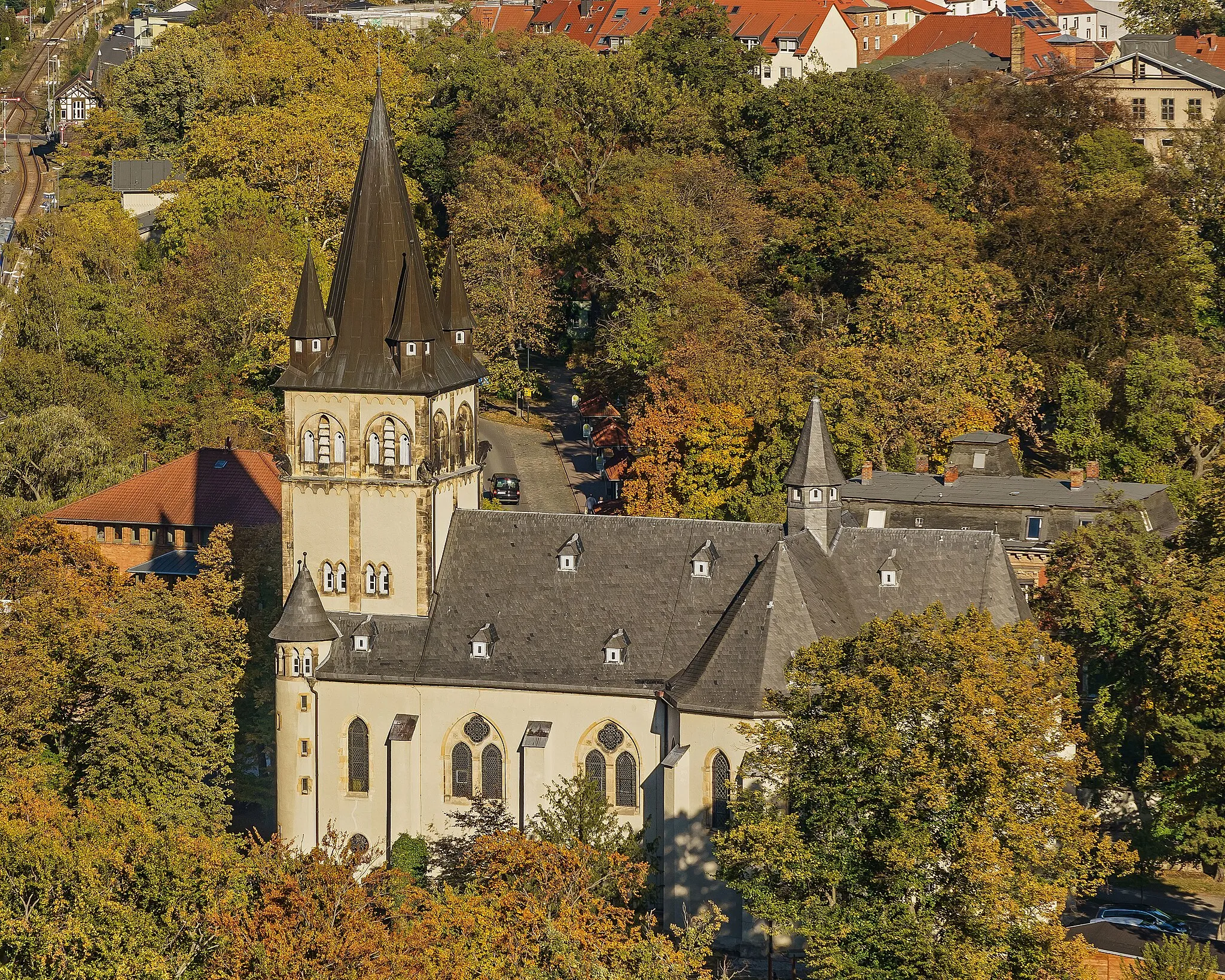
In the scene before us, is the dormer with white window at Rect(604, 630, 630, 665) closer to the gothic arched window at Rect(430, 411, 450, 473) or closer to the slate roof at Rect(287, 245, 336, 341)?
the gothic arched window at Rect(430, 411, 450, 473)

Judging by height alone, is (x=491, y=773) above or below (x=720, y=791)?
above

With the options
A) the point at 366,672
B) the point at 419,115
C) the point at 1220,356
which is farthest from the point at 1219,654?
the point at 419,115

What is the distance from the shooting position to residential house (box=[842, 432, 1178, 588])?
9931 cm

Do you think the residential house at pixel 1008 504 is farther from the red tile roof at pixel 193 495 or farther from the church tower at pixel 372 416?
the red tile roof at pixel 193 495

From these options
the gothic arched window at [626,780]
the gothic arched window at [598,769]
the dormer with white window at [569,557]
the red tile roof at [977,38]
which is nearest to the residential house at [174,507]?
the dormer with white window at [569,557]

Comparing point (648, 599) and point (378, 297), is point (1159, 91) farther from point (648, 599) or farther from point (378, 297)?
point (648, 599)

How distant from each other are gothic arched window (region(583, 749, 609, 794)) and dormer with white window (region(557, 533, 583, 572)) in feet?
20.3

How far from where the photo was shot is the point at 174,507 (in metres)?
116

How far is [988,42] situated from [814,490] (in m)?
120

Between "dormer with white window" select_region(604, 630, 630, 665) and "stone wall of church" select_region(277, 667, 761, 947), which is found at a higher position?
"dormer with white window" select_region(604, 630, 630, 665)

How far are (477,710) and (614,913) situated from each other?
12.9 metres

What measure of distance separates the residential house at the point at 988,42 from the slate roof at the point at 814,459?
10320cm

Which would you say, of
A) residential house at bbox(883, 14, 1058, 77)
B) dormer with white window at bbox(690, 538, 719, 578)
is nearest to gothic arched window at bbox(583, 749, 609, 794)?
dormer with white window at bbox(690, 538, 719, 578)

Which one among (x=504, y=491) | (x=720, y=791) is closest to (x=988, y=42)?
(x=504, y=491)
